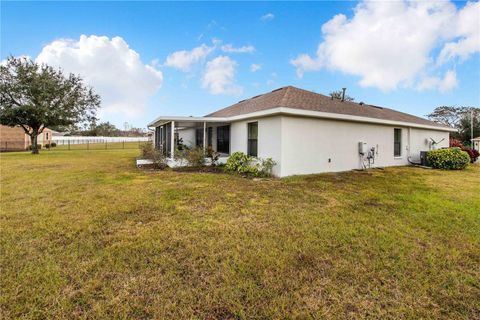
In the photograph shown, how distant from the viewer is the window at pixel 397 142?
39.7ft

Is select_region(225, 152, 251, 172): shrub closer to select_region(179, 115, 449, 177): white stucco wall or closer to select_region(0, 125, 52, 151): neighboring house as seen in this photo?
select_region(179, 115, 449, 177): white stucco wall

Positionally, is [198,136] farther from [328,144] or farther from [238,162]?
[328,144]

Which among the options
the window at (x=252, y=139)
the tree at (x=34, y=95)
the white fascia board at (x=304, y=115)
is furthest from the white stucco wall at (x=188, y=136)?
the tree at (x=34, y=95)

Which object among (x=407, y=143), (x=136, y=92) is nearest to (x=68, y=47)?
(x=136, y=92)

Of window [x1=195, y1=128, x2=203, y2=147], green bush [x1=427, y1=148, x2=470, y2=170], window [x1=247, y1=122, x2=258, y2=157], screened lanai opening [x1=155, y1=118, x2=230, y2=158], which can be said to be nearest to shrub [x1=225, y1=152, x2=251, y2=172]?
window [x1=247, y1=122, x2=258, y2=157]

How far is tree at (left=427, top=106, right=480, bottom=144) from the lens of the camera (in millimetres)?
33469

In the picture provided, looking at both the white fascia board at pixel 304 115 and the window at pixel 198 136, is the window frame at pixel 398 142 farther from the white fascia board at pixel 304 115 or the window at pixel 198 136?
the window at pixel 198 136

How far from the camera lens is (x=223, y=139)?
12617 millimetres

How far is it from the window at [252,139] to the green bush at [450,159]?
8.86 metres

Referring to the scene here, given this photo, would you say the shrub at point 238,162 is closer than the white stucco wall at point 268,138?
No

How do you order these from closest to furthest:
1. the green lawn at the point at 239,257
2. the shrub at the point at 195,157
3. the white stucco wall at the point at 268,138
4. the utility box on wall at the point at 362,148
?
the green lawn at the point at 239,257 < the white stucco wall at the point at 268,138 < the utility box on wall at the point at 362,148 < the shrub at the point at 195,157

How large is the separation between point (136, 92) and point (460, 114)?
4736 centimetres

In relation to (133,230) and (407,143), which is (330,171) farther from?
(133,230)

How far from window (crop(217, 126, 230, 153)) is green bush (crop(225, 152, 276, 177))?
2553 mm
